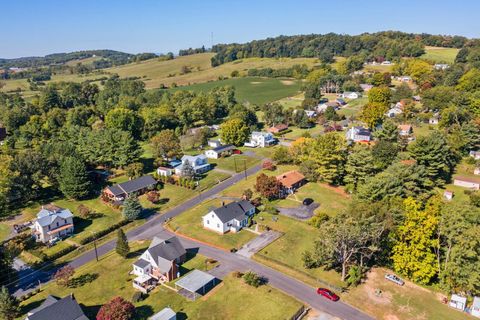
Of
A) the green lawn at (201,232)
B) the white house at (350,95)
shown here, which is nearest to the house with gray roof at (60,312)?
the green lawn at (201,232)

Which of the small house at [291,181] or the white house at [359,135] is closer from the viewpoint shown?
the small house at [291,181]

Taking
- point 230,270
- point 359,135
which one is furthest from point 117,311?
point 359,135

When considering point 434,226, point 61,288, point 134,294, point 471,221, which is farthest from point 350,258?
point 61,288

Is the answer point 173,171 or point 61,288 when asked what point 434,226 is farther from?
point 173,171

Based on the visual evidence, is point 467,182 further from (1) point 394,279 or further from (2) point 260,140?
(2) point 260,140

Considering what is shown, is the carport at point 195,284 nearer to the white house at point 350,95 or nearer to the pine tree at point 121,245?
the pine tree at point 121,245

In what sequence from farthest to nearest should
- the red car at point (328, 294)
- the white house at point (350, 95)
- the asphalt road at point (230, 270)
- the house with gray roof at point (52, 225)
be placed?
the white house at point (350, 95)
the house with gray roof at point (52, 225)
the red car at point (328, 294)
the asphalt road at point (230, 270)
